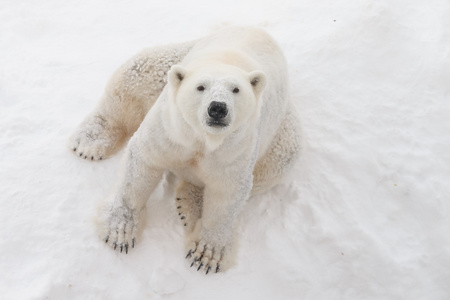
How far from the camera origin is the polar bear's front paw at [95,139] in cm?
354

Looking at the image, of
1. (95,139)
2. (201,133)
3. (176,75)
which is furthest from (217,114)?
(95,139)

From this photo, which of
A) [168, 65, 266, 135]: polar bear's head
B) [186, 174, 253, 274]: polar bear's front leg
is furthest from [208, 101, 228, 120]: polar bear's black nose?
[186, 174, 253, 274]: polar bear's front leg

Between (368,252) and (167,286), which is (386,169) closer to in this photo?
(368,252)

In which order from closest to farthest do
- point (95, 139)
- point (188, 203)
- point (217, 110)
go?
point (217, 110)
point (188, 203)
point (95, 139)

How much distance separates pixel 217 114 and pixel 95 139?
1793 millimetres

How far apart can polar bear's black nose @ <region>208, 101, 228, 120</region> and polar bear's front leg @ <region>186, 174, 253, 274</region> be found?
0.84m

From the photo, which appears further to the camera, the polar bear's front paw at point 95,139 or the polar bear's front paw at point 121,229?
the polar bear's front paw at point 95,139

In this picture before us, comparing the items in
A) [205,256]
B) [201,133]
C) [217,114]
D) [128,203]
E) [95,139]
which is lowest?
[205,256]

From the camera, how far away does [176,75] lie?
2395 mm

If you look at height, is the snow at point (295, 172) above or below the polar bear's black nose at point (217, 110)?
below

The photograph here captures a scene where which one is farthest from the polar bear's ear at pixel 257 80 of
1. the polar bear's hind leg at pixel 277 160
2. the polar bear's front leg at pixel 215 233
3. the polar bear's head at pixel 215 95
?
the polar bear's hind leg at pixel 277 160

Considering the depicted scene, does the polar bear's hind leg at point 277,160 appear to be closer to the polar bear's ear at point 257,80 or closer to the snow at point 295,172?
the snow at point 295,172

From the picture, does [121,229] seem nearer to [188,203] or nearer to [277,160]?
[188,203]

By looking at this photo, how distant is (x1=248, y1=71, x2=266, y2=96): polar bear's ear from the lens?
7.86ft
